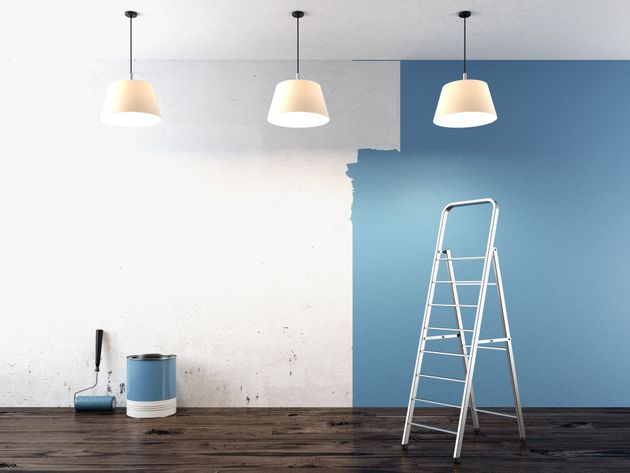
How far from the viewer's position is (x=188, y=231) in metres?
Answer: 4.91

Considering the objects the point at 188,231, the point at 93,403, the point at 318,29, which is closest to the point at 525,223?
the point at 318,29

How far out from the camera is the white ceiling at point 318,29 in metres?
3.95

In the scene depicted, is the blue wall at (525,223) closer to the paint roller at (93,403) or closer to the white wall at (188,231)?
the white wall at (188,231)

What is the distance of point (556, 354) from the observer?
4.83 meters

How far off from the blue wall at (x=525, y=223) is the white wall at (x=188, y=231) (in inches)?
7.2

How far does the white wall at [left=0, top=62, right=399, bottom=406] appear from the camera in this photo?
485 centimetres

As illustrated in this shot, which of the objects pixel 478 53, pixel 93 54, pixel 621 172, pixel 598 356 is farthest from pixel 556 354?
pixel 93 54

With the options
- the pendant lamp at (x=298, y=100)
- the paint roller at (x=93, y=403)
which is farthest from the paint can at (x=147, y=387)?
the pendant lamp at (x=298, y=100)

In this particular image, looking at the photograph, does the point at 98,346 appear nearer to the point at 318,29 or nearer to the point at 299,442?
the point at 299,442

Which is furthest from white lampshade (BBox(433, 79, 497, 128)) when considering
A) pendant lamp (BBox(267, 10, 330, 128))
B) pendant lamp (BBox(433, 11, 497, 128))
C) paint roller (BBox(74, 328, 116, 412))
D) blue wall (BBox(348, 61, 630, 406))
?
paint roller (BBox(74, 328, 116, 412))

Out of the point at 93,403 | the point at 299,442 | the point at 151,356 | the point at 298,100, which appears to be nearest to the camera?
the point at 298,100

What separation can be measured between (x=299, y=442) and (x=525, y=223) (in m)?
2.38

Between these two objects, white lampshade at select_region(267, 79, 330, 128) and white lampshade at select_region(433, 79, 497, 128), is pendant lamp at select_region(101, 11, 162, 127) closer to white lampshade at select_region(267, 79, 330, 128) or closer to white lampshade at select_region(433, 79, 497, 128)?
white lampshade at select_region(267, 79, 330, 128)

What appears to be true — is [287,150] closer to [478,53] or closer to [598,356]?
[478,53]
